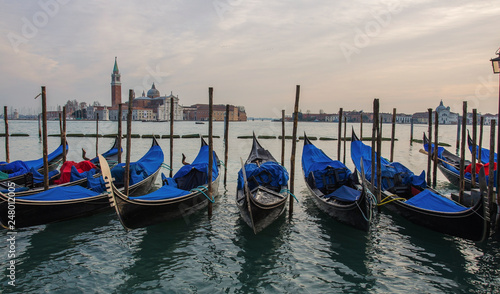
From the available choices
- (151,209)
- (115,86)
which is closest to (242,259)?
(151,209)

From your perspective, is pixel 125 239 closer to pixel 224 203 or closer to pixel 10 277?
pixel 10 277

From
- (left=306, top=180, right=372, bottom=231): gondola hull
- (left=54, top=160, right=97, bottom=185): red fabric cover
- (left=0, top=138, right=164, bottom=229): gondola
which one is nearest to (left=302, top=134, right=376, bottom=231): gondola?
(left=306, top=180, right=372, bottom=231): gondola hull

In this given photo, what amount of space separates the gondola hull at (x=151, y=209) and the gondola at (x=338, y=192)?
2.48 m

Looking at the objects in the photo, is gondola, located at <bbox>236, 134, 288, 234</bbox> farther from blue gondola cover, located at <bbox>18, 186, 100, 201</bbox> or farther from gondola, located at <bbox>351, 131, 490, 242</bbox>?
blue gondola cover, located at <bbox>18, 186, 100, 201</bbox>

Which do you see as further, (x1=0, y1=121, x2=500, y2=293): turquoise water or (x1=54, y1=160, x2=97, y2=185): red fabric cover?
(x1=54, y1=160, x2=97, y2=185): red fabric cover

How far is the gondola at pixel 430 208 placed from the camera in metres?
4.83

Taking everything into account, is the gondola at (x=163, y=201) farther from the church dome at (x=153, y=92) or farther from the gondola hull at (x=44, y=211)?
the church dome at (x=153, y=92)

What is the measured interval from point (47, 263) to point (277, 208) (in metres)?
3.46

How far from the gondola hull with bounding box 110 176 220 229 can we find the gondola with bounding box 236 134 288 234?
2.95 feet

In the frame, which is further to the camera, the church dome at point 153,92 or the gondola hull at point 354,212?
the church dome at point 153,92

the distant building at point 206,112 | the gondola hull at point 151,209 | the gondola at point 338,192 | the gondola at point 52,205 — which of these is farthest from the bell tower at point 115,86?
the gondola hull at point 151,209

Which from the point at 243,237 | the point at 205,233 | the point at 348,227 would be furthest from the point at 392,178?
the point at 205,233

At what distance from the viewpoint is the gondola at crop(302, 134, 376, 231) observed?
552cm

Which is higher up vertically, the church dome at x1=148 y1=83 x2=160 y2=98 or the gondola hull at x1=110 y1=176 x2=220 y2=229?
the church dome at x1=148 y1=83 x2=160 y2=98
